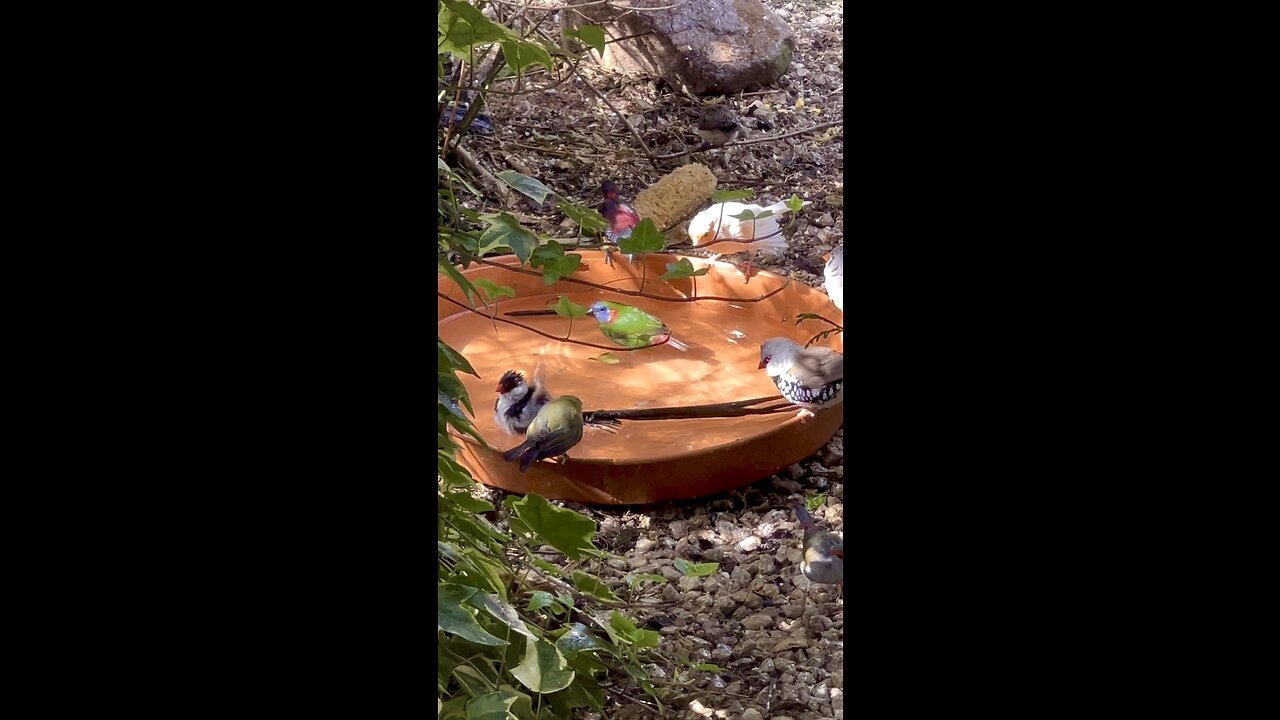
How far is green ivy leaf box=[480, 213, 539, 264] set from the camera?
1.07 metres

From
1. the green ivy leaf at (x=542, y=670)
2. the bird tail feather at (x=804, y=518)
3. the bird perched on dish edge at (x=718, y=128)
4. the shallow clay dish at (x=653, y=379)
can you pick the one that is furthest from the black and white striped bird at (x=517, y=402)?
the bird perched on dish edge at (x=718, y=128)

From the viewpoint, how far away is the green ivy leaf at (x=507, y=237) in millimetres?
1069

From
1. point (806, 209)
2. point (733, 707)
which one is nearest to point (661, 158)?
point (806, 209)

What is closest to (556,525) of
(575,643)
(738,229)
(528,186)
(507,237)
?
(575,643)

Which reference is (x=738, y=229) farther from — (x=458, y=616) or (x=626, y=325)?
(x=458, y=616)

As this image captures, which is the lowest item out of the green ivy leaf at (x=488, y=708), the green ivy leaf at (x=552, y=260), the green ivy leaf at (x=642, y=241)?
the green ivy leaf at (x=488, y=708)

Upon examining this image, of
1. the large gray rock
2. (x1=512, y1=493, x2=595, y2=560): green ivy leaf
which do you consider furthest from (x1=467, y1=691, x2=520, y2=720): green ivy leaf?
the large gray rock

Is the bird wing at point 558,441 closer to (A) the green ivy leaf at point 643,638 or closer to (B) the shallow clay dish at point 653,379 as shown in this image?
(B) the shallow clay dish at point 653,379

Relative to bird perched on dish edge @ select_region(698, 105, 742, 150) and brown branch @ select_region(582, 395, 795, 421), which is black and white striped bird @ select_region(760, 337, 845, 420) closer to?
brown branch @ select_region(582, 395, 795, 421)

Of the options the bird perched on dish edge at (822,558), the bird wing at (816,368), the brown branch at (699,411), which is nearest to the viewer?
the bird perched on dish edge at (822,558)

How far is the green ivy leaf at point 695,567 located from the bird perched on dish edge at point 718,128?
1801mm

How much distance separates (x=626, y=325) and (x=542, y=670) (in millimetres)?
1191

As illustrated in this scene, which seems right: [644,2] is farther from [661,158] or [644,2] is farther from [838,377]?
[838,377]

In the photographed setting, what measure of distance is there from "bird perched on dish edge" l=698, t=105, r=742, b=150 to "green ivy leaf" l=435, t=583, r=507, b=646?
8.43ft
